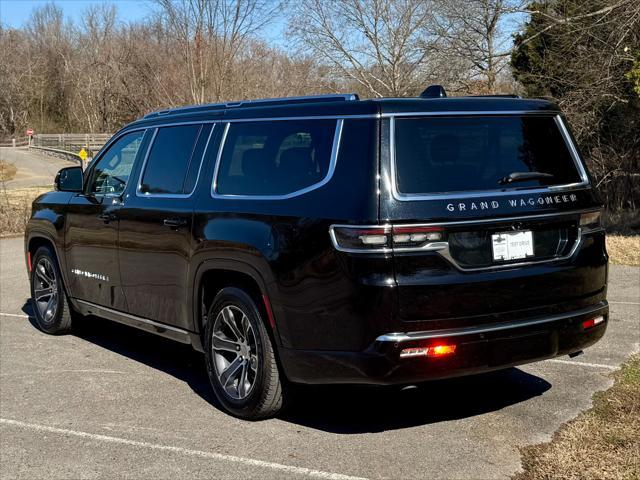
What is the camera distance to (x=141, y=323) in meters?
6.08

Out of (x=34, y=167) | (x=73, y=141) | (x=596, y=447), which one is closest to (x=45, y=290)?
(x=596, y=447)

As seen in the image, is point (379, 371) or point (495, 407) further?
point (495, 407)

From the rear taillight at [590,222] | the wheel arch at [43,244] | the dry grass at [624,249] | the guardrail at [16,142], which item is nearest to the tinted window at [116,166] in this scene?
the wheel arch at [43,244]

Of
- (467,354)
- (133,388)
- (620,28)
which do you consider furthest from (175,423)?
(620,28)

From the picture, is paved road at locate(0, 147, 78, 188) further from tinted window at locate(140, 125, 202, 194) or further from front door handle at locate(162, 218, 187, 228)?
front door handle at locate(162, 218, 187, 228)

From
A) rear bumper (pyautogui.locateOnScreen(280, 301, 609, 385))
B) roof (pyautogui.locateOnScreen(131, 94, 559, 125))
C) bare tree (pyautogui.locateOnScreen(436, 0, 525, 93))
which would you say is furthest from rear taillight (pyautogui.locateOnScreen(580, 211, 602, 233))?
bare tree (pyautogui.locateOnScreen(436, 0, 525, 93))

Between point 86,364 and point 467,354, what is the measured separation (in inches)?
143

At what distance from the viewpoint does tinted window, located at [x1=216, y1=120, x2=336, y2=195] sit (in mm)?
4535

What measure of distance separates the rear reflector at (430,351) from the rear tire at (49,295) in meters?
4.25

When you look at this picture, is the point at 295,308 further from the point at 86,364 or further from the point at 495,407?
the point at 86,364

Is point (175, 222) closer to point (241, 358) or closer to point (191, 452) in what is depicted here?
point (241, 358)

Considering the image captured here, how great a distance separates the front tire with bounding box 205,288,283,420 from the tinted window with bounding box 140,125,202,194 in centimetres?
99

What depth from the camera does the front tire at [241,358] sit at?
4.78m

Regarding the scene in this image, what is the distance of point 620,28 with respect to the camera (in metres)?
13.0
